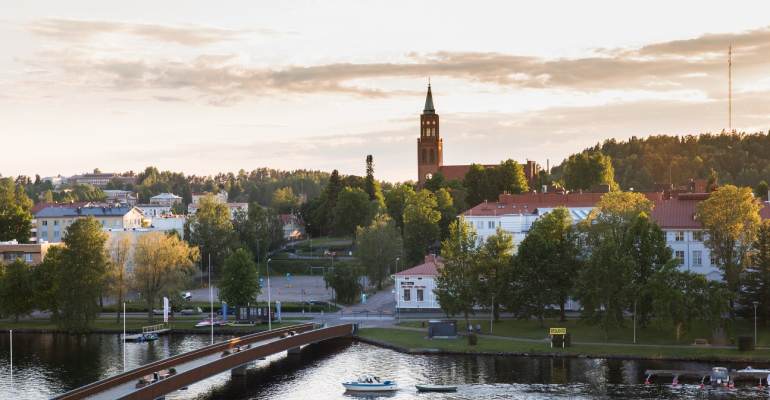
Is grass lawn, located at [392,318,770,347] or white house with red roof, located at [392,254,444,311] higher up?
white house with red roof, located at [392,254,444,311]

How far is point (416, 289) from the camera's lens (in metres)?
93.1

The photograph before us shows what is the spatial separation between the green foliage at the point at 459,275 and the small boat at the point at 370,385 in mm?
22443

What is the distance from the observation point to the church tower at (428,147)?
634 ft

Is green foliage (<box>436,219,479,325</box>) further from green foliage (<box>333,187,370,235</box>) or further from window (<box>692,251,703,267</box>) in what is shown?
green foliage (<box>333,187,370,235</box>)

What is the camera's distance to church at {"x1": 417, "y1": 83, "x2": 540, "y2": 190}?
191125 mm

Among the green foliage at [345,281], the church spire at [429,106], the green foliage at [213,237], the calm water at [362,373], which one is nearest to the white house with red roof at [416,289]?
the green foliage at [345,281]

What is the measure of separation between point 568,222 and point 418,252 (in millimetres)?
41488

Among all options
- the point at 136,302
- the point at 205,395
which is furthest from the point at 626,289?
the point at 136,302

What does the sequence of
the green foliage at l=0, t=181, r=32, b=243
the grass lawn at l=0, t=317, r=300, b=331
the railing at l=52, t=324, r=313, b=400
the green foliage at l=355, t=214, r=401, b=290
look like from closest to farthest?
the railing at l=52, t=324, r=313, b=400 → the grass lawn at l=0, t=317, r=300, b=331 → the green foliage at l=355, t=214, r=401, b=290 → the green foliage at l=0, t=181, r=32, b=243

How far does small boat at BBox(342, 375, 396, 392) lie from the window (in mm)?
48448

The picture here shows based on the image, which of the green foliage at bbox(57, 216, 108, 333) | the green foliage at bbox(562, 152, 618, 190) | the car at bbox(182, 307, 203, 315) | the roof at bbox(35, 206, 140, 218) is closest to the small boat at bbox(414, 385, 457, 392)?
the green foliage at bbox(57, 216, 108, 333)

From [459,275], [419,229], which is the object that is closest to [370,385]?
[459,275]

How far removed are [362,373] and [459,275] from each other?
20806mm

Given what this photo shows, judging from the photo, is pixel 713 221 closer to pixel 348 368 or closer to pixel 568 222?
pixel 568 222
